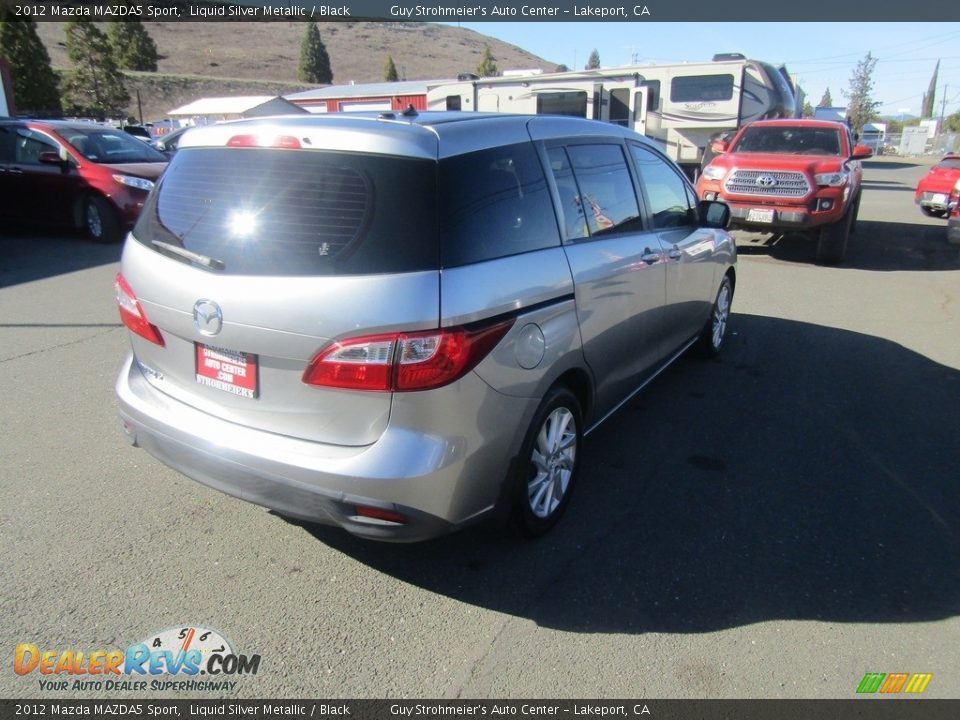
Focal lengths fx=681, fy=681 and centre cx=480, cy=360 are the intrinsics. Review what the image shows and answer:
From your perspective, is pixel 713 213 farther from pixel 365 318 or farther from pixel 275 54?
pixel 275 54

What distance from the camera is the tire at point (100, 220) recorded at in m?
10.5

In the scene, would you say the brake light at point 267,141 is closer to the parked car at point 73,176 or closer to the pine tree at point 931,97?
the parked car at point 73,176

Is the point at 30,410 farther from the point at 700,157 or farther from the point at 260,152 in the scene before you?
the point at 700,157

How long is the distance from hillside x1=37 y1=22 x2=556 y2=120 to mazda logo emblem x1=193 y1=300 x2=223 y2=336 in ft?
223

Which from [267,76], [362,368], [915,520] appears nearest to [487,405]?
[362,368]

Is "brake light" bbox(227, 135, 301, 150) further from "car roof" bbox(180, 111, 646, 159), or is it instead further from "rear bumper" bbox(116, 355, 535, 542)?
"rear bumper" bbox(116, 355, 535, 542)

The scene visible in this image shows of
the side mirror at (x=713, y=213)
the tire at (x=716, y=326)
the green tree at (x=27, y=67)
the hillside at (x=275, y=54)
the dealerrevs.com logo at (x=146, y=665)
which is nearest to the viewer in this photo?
the dealerrevs.com logo at (x=146, y=665)

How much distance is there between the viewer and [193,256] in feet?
8.87

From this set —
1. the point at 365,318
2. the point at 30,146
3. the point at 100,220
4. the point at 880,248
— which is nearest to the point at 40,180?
the point at 30,146

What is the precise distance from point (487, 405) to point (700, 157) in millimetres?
16309

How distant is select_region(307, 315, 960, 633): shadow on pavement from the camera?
283cm

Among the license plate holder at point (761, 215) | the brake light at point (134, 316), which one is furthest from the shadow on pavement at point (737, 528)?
the license plate holder at point (761, 215)

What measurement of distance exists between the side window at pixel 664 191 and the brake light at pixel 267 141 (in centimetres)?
232
